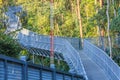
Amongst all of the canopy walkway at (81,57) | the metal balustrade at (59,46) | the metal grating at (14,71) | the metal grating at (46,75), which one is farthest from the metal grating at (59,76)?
the metal balustrade at (59,46)

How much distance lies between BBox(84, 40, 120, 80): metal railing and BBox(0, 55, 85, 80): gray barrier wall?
8.26 metres

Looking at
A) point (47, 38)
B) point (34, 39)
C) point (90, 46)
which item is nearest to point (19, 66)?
point (90, 46)

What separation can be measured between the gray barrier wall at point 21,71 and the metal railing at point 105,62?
8.26 metres

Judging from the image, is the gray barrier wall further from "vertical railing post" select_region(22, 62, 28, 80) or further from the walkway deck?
the walkway deck

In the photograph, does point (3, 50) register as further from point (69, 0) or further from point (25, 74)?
point (69, 0)

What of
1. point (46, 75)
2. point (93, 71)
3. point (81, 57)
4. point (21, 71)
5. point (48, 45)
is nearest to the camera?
point (21, 71)

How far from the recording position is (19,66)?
1105cm

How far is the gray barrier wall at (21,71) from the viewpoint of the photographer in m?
10.1

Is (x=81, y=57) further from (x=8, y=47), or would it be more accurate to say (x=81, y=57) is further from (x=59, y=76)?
(x=59, y=76)

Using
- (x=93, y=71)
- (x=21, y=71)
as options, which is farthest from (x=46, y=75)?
(x=93, y=71)

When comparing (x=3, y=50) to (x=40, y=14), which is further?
(x=40, y=14)

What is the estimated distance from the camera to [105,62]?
85.1 ft

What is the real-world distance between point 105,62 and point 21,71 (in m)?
15.2

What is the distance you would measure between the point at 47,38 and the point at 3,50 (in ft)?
63.7
